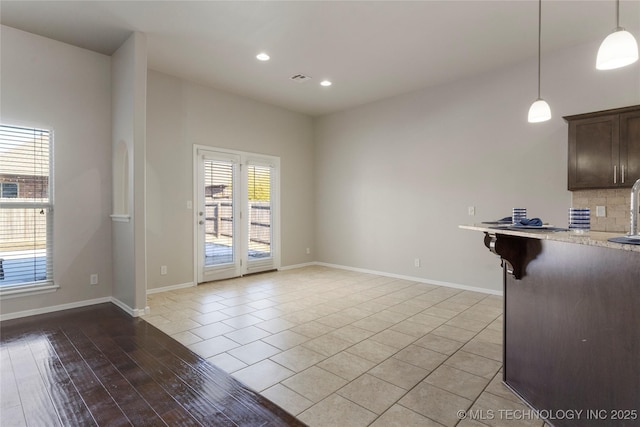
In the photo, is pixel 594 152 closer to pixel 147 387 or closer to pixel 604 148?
pixel 604 148

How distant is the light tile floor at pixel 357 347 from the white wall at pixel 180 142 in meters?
0.60

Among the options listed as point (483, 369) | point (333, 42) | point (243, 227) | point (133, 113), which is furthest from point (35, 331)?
point (333, 42)

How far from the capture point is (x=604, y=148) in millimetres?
3600

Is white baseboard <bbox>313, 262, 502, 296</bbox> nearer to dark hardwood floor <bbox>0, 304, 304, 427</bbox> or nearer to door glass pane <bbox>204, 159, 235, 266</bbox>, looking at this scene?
door glass pane <bbox>204, 159, 235, 266</bbox>

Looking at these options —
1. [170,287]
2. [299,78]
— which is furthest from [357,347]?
[299,78]

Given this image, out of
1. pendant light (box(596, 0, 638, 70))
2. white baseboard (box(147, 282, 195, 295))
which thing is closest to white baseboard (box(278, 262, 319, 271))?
white baseboard (box(147, 282, 195, 295))

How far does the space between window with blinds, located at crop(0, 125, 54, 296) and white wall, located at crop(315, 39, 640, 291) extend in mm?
4530

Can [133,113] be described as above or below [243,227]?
above

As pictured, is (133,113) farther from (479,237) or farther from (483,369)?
(479,237)

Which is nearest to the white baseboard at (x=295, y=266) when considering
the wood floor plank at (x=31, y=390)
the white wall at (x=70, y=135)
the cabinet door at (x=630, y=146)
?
the white wall at (x=70, y=135)

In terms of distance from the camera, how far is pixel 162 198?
4.85 metres

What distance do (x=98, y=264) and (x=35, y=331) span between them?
1.07 meters

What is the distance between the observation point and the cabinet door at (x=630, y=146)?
3.40 m

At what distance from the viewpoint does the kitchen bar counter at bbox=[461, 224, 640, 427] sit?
4.70ft
